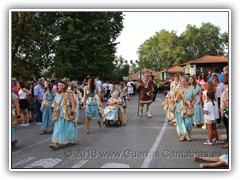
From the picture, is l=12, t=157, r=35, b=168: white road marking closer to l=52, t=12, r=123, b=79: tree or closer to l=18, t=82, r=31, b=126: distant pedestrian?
l=52, t=12, r=123, b=79: tree

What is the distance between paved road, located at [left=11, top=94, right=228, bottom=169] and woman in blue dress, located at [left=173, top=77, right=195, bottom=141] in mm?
280

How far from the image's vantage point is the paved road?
300 inches

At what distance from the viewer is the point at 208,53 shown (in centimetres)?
1332

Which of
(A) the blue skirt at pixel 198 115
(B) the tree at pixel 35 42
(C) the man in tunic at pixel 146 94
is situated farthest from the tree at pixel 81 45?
(A) the blue skirt at pixel 198 115

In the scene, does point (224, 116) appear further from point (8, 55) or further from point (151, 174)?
point (8, 55)

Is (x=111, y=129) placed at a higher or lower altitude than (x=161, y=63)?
lower

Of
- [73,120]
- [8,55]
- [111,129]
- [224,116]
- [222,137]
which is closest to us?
[8,55]

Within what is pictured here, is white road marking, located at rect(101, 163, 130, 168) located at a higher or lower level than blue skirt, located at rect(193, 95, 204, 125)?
lower

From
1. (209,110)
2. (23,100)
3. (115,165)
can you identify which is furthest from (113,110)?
(115,165)

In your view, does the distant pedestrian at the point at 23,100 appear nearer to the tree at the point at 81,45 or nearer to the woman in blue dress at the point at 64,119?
the tree at the point at 81,45

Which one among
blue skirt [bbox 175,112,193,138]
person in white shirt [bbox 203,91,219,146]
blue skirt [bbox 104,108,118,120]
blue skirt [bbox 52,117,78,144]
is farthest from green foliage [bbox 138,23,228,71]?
blue skirt [bbox 52,117,78,144]

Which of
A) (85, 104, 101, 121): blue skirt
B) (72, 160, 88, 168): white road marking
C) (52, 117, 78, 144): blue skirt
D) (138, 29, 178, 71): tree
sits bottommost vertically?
(72, 160, 88, 168): white road marking
